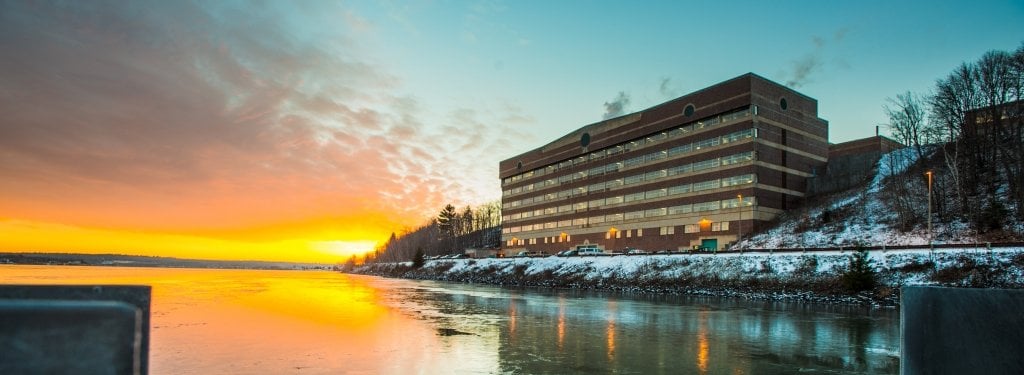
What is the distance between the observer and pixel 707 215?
270ft

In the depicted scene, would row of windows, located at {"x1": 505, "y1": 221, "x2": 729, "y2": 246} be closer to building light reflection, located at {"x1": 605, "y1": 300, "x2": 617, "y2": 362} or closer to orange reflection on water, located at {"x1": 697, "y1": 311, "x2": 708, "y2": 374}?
building light reflection, located at {"x1": 605, "y1": 300, "x2": 617, "y2": 362}

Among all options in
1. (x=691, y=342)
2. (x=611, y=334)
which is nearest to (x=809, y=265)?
(x=611, y=334)

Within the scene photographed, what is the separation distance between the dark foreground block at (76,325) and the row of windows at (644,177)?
82813mm

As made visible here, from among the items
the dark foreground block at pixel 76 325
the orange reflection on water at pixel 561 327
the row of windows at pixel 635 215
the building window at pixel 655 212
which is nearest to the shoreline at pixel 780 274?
the orange reflection on water at pixel 561 327

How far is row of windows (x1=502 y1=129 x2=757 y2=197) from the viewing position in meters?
81.4

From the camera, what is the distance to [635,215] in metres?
96.1

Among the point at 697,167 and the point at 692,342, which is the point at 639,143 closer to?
the point at 697,167

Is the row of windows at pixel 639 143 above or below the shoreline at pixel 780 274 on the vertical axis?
above

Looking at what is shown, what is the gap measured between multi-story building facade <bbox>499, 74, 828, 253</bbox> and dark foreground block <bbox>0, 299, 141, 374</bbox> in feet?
263

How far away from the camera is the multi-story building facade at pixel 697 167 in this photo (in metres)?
79.1

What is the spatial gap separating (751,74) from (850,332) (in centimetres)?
6512

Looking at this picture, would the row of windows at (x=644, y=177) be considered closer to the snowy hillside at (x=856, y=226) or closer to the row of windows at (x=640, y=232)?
the row of windows at (x=640, y=232)

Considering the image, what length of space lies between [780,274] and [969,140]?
4204 centimetres

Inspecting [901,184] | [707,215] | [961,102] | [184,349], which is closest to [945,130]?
[961,102]
